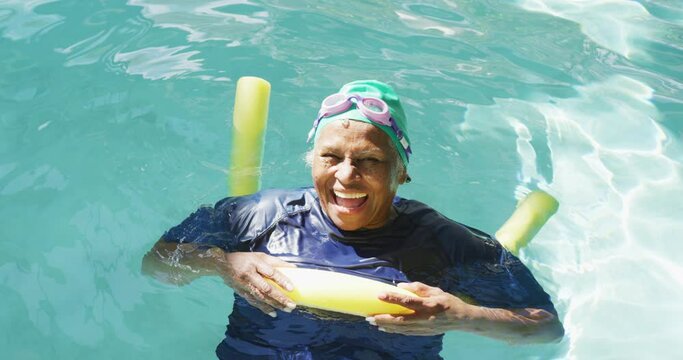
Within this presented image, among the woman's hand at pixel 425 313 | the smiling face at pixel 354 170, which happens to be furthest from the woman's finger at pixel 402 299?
the smiling face at pixel 354 170

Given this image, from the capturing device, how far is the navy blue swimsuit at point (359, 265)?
11.3 ft

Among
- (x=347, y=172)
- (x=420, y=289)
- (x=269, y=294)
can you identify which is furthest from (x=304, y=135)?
(x=420, y=289)

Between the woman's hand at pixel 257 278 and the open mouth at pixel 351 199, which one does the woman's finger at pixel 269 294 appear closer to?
the woman's hand at pixel 257 278

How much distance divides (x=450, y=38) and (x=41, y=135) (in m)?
3.40

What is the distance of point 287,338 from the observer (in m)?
3.46

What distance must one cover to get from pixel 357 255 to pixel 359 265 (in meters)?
0.04

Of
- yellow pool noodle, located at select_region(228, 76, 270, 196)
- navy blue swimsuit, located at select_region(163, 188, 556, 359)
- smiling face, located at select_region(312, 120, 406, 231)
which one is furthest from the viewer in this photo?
yellow pool noodle, located at select_region(228, 76, 270, 196)

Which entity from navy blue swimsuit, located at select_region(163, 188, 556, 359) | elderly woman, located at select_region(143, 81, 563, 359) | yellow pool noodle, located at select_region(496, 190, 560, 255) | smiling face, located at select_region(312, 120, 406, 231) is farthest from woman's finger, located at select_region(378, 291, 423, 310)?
yellow pool noodle, located at select_region(496, 190, 560, 255)

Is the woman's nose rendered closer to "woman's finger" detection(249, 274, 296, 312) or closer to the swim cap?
the swim cap

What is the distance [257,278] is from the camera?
3275 mm

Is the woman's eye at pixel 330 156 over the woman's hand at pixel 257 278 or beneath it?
over

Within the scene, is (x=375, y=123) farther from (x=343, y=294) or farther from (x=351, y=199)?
(x=343, y=294)

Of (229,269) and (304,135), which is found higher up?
(229,269)

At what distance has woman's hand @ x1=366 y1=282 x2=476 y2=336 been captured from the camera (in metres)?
3.12
